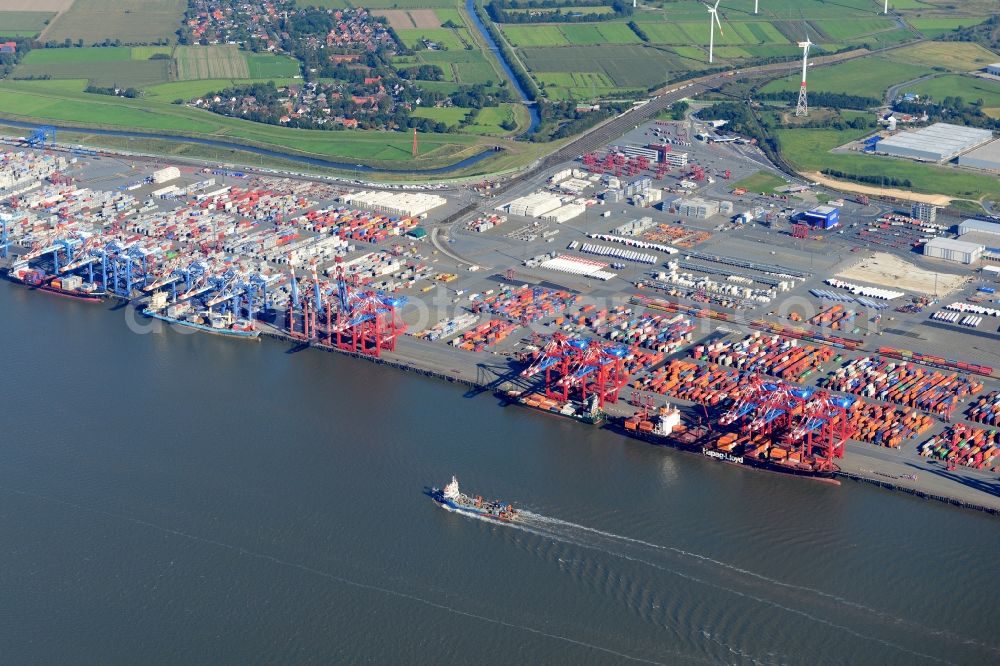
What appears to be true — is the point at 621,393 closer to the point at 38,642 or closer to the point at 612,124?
the point at 38,642

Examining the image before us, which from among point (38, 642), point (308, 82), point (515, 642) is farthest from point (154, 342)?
point (308, 82)

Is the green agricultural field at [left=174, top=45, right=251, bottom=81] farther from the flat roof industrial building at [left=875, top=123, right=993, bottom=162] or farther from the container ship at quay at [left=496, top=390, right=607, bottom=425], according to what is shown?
the container ship at quay at [left=496, top=390, right=607, bottom=425]

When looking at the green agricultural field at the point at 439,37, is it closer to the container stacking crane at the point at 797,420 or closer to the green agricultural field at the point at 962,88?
the green agricultural field at the point at 962,88

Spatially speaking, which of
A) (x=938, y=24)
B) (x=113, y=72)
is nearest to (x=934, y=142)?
(x=938, y=24)

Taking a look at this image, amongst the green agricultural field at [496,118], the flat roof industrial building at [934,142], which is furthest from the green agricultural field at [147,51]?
the flat roof industrial building at [934,142]

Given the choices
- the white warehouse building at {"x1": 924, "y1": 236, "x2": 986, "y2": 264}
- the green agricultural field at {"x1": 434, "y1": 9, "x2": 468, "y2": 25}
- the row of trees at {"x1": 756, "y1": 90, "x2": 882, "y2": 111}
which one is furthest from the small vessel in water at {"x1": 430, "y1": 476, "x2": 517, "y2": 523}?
the green agricultural field at {"x1": 434, "y1": 9, "x2": 468, "y2": 25}
